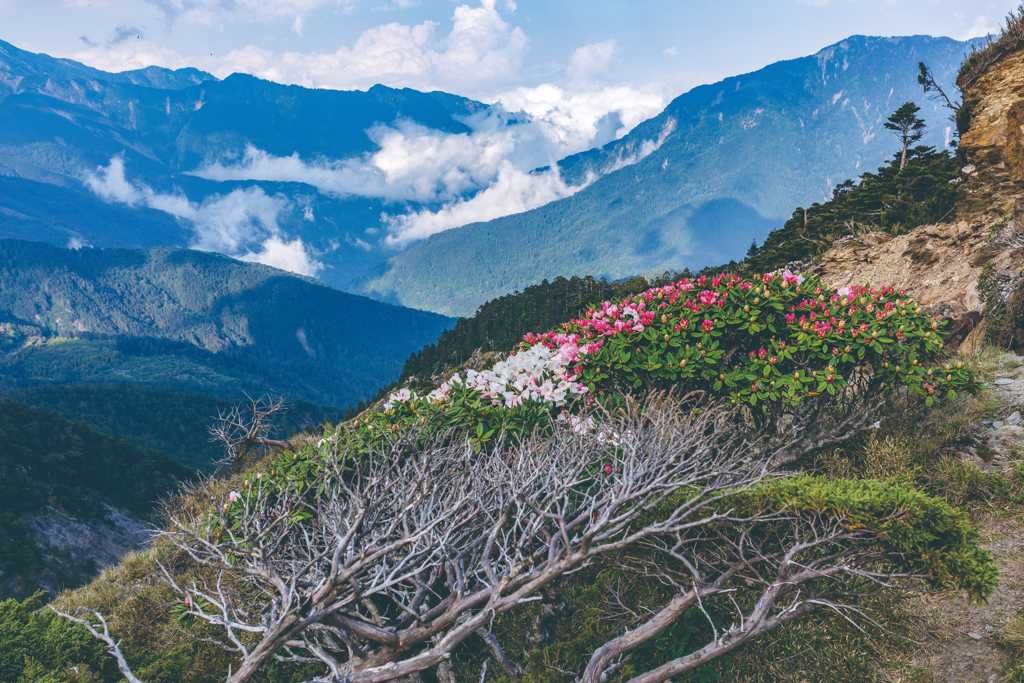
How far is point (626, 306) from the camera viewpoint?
346 inches

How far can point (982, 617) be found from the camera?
6.58 metres

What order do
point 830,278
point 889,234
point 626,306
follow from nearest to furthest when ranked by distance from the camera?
point 626,306 → point 830,278 → point 889,234

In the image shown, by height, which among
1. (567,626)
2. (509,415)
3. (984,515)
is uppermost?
(509,415)

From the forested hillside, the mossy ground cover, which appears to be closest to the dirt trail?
the mossy ground cover

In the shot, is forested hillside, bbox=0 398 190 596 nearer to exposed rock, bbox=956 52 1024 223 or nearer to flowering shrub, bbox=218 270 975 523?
flowering shrub, bbox=218 270 975 523

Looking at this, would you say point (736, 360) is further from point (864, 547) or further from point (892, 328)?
point (864, 547)

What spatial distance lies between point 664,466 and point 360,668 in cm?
350

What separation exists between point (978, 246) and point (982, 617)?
34.9 ft

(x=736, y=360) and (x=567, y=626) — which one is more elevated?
(x=736, y=360)

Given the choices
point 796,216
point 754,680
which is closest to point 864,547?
point 754,680

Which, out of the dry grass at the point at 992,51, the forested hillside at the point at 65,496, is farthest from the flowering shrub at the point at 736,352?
the forested hillside at the point at 65,496

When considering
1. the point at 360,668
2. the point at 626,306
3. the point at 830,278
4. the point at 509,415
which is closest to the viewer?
the point at 360,668

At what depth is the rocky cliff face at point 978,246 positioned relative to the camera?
12.3 m

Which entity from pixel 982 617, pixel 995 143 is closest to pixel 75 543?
pixel 982 617
